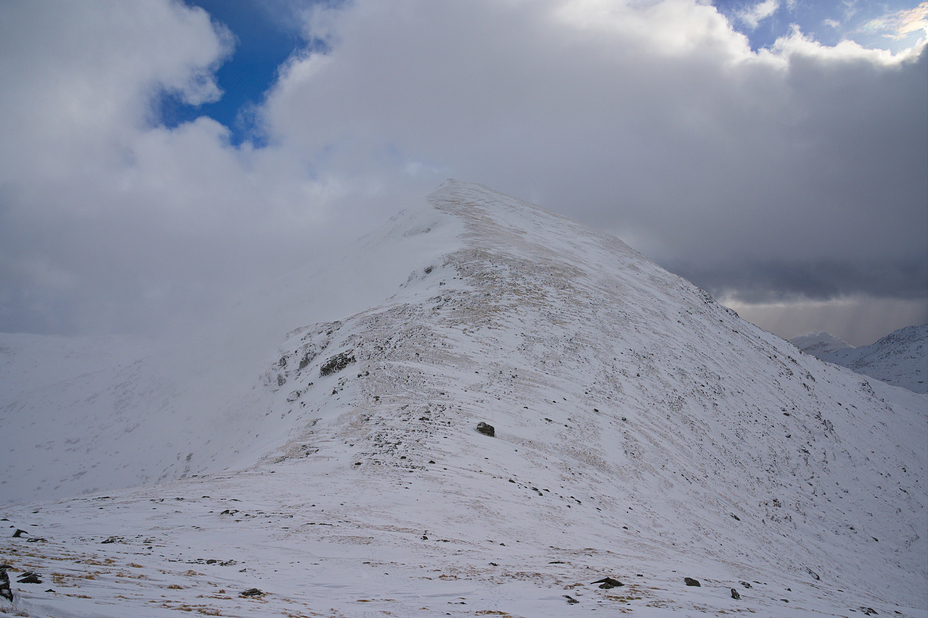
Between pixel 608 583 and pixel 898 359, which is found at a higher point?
pixel 898 359

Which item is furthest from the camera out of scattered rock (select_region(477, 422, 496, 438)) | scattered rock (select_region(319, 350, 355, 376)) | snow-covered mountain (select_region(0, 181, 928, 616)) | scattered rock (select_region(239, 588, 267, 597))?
scattered rock (select_region(319, 350, 355, 376))

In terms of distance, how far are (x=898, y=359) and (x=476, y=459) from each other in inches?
6729

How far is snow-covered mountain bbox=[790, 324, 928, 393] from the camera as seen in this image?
116137 mm

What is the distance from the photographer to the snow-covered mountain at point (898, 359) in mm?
116137

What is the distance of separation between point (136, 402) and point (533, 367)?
107 feet

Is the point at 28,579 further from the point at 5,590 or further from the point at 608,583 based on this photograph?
the point at 608,583

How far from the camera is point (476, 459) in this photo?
1488cm

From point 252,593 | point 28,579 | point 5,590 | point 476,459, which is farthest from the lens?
point 476,459

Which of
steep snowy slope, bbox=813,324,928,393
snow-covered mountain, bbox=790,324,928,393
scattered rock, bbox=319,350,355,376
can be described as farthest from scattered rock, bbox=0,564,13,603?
steep snowy slope, bbox=813,324,928,393

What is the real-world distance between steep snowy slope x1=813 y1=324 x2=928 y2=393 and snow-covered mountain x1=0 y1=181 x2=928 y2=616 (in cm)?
9642

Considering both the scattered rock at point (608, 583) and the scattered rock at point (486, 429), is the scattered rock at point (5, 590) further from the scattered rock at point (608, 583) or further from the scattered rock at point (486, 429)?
the scattered rock at point (486, 429)

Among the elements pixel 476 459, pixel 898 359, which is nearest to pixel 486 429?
pixel 476 459

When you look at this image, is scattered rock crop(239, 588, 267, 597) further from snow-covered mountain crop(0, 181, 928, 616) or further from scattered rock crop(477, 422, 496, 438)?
scattered rock crop(477, 422, 496, 438)

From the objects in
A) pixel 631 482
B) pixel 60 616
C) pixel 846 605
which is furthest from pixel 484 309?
pixel 60 616
